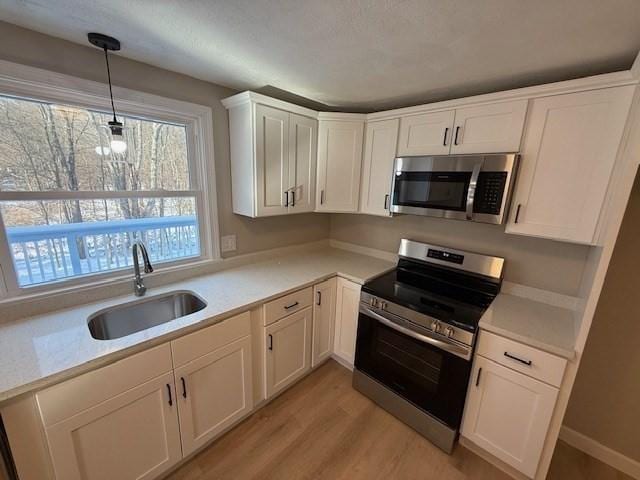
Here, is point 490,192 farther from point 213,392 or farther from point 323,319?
point 213,392

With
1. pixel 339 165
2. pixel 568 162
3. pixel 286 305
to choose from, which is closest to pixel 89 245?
pixel 286 305

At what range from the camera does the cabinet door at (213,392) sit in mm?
1399

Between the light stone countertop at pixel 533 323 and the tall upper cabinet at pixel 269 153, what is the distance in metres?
1.54

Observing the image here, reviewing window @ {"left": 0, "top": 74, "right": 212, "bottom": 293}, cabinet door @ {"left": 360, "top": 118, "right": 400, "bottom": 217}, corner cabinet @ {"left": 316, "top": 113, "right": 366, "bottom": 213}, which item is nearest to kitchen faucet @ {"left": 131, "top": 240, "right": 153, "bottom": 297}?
window @ {"left": 0, "top": 74, "right": 212, "bottom": 293}

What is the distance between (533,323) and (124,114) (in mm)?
2644

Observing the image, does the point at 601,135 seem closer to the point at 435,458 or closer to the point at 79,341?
the point at 435,458

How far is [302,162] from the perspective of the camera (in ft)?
6.96

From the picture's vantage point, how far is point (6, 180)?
1.27 meters

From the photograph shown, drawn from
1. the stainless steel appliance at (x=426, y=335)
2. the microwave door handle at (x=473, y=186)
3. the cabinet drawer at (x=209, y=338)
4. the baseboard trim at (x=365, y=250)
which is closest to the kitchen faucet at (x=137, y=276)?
the cabinet drawer at (x=209, y=338)

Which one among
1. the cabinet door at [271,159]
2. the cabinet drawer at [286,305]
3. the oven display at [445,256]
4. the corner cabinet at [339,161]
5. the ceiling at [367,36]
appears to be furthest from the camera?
the corner cabinet at [339,161]

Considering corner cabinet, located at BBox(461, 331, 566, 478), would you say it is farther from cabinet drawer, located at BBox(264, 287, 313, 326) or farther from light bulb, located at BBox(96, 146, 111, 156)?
light bulb, located at BBox(96, 146, 111, 156)

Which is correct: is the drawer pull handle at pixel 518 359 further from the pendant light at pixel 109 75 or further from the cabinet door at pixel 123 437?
the pendant light at pixel 109 75

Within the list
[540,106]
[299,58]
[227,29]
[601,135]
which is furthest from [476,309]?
[227,29]

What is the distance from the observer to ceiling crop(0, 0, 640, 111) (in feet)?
3.11
